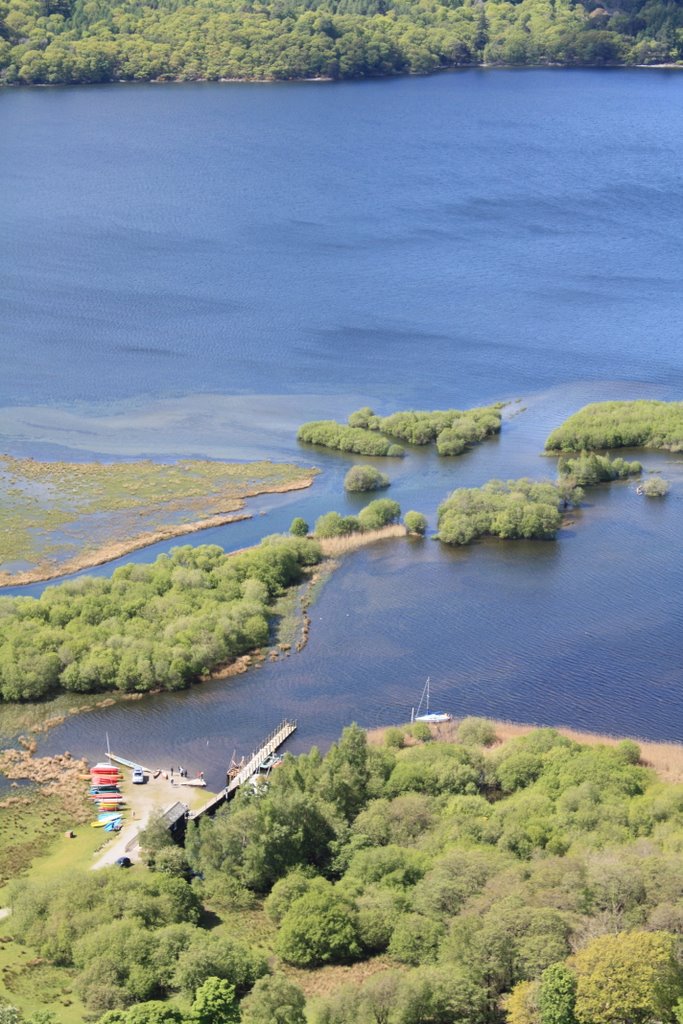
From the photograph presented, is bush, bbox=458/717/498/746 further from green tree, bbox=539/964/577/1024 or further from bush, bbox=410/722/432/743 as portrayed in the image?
green tree, bbox=539/964/577/1024

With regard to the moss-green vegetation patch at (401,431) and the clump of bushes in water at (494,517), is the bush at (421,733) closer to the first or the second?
the clump of bushes in water at (494,517)

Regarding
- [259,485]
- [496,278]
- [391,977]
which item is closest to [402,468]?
[259,485]

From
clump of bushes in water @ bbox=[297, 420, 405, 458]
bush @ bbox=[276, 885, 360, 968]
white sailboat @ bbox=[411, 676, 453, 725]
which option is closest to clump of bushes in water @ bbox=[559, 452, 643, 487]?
clump of bushes in water @ bbox=[297, 420, 405, 458]

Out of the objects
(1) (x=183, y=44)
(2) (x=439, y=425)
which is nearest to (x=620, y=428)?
(2) (x=439, y=425)

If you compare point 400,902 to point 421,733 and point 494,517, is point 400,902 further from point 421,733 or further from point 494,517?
point 494,517

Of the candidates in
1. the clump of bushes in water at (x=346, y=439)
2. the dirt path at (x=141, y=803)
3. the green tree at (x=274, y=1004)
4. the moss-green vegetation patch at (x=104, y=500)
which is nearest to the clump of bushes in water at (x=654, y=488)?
the clump of bushes in water at (x=346, y=439)

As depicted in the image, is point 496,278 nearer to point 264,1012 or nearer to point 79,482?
point 79,482
